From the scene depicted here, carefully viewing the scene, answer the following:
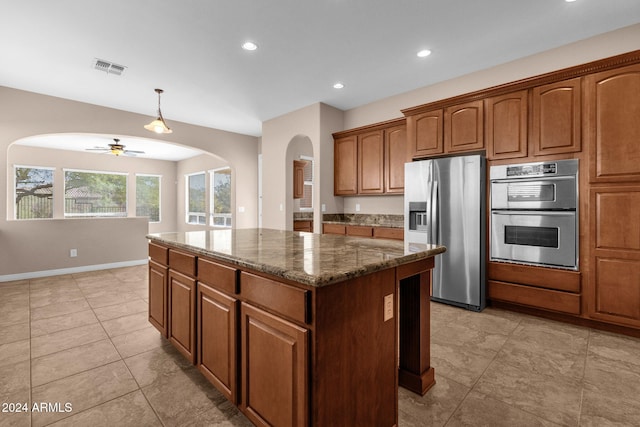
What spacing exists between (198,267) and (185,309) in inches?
14.6

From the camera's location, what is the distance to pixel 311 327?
110 centimetres

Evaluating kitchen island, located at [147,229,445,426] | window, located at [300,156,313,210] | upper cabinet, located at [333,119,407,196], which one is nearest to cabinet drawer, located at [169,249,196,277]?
kitchen island, located at [147,229,445,426]

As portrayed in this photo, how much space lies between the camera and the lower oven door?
2.77 metres

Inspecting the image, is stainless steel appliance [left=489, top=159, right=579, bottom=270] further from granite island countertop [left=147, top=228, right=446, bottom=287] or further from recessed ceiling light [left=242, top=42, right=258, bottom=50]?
recessed ceiling light [left=242, top=42, right=258, bottom=50]

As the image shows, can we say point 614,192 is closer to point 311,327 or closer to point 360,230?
point 360,230

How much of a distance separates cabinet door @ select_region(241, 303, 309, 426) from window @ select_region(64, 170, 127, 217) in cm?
889

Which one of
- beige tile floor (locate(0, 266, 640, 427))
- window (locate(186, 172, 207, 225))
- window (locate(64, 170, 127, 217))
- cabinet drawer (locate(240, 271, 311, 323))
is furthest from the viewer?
window (locate(186, 172, 207, 225))

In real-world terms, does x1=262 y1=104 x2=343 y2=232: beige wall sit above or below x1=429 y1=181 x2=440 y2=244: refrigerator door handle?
above

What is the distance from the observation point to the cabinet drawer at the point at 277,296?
1.11 metres

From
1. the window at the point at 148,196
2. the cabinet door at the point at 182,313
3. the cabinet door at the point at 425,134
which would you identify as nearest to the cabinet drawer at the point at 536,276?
the cabinet door at the point at 425,134

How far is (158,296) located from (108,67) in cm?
284

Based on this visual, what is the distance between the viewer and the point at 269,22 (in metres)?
2.67

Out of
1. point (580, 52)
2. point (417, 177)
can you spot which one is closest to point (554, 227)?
point (417, 177)

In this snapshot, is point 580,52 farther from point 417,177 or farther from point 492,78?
point 417,177
